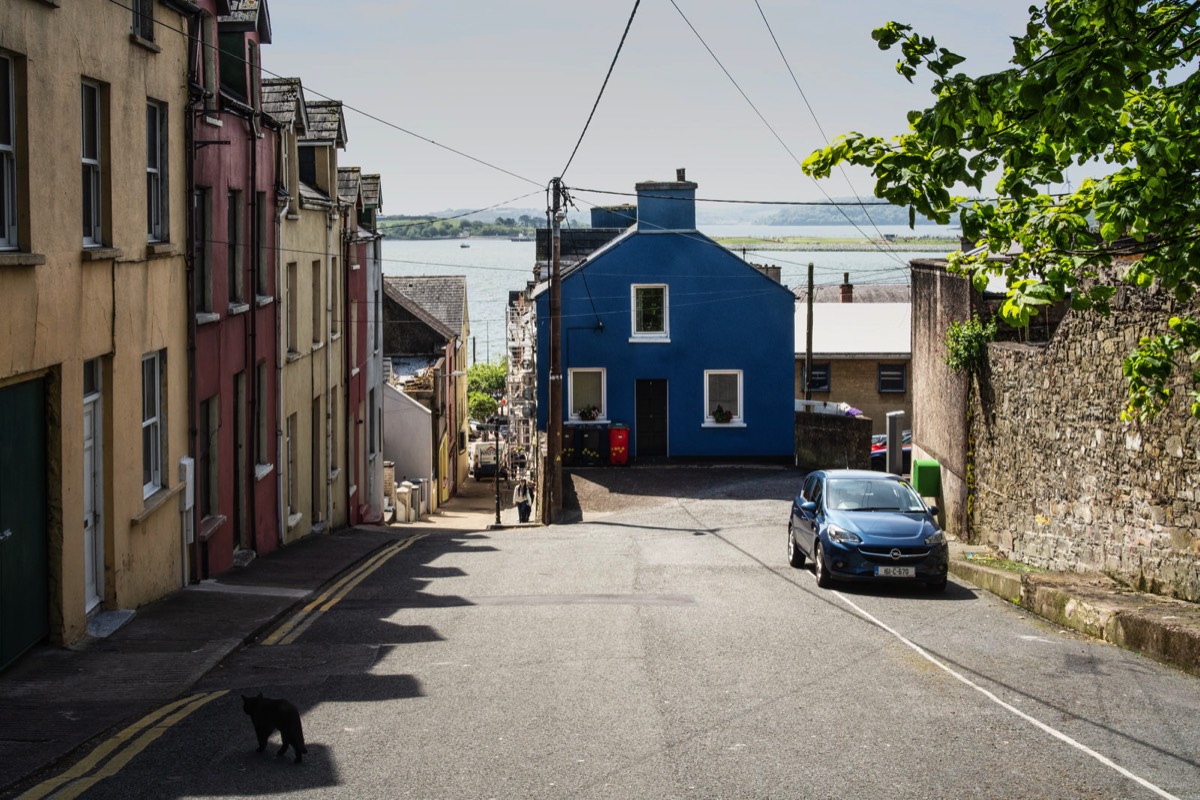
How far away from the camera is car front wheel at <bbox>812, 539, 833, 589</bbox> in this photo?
16.5 meters

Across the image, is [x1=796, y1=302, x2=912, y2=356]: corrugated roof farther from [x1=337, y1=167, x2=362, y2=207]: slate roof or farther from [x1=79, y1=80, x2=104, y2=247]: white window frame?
[x1=79, y1=80, x2=104, y2=247]: white window frame

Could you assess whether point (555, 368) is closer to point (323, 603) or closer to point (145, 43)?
point (323, 603)

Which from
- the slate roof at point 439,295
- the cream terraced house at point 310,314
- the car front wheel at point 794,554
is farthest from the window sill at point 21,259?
the slate roof at point 439,295

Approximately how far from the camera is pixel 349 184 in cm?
3044

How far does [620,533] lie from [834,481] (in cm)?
842

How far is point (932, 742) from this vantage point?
8500mm

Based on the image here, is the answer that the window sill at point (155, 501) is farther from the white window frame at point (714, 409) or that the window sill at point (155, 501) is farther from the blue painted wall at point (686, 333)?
the white window frame at point (714, 409)

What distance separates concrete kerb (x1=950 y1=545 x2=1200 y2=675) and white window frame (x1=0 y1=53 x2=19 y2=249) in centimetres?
1043

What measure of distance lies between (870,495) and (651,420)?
20.2 m

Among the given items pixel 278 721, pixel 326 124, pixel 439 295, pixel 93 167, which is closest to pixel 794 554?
pixel 93 167

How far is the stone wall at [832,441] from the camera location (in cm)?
3603

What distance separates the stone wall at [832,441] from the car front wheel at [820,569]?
19228 mm

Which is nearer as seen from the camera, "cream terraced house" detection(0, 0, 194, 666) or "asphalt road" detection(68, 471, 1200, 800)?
"asphalt road" detection(68, 471, 1200, 800)

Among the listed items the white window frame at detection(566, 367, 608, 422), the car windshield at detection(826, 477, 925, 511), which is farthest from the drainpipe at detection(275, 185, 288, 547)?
the white window frame at detection(566, 367, 608, 422)
